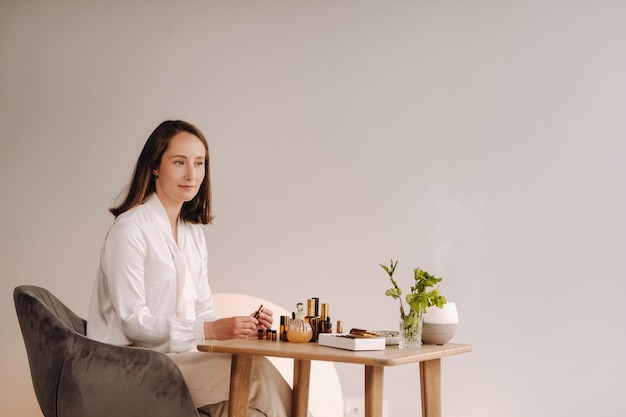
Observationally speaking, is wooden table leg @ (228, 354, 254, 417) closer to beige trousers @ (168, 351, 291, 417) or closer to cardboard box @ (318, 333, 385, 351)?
beige trousers @ (168, 351, 291, 417)

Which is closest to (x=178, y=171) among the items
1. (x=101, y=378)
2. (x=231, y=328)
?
(x=231, y=328)

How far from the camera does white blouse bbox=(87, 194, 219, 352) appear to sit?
6.61 ft

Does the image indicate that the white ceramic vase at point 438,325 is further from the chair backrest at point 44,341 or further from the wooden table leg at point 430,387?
the chair backrest at point 44,341

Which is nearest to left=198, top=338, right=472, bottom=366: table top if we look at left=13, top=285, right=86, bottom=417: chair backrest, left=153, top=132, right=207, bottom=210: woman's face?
left=13, top=285, right=86, bottom=417: chair backrest

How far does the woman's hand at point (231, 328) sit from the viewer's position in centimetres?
199

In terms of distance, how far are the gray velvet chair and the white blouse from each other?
151 mm

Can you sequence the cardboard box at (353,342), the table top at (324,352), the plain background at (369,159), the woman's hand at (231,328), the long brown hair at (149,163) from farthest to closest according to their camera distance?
the plain background at (369,159) → the long brown hair at (149,163) → the woman's hand at (231,328) → the cardboard box at (353,342) → the table top at (324,352)

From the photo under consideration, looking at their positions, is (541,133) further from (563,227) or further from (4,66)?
(4,66)

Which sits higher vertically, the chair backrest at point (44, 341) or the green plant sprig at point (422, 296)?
the green plant sprig at point (422, 296)

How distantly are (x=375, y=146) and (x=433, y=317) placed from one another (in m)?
1.54

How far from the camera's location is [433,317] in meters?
2.04

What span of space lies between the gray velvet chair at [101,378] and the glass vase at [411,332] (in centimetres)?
56

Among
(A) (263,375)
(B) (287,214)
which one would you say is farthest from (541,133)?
(A) (263,375)

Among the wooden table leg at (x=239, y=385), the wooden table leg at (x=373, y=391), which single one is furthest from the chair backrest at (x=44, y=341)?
the wooden table leg at (x=373, y=391)
